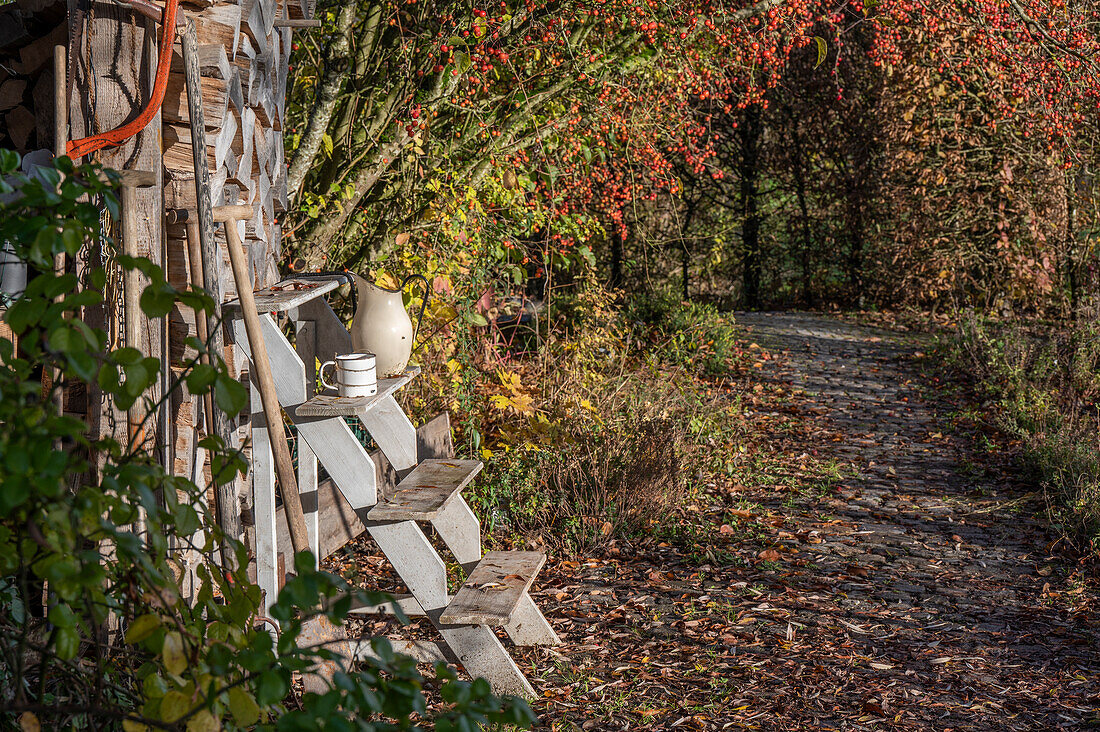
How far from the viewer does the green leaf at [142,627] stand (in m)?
1.38

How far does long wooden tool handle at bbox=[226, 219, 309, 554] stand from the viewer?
2568 millimetres

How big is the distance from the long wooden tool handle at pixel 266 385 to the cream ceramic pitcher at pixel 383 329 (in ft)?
2.06

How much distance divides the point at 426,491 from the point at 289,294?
2.64 feet

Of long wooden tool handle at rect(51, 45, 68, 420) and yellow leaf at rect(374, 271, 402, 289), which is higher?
long wooden tool handle at rect(51, 45, 68, 420)

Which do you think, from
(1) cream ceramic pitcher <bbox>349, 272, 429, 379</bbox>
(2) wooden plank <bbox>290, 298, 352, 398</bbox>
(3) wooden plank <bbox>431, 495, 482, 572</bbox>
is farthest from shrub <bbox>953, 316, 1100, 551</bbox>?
(2) wooden plank <bbox>290, 298, 352, 398</bbox>

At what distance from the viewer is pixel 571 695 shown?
128 inches

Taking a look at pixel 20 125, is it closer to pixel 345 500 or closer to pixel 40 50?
pixel 40 50

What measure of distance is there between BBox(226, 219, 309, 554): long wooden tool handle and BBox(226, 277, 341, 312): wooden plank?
8 cm

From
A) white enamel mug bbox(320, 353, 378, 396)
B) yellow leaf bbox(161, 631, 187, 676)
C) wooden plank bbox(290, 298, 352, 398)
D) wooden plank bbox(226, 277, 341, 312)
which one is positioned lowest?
yellow leaf bbox(161, 631, 187, 676)

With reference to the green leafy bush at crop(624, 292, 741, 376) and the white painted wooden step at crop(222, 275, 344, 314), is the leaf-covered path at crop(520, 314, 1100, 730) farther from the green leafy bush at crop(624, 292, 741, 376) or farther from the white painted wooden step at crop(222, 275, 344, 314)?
the green leafy bush at crop(624, 292, 741, 376)

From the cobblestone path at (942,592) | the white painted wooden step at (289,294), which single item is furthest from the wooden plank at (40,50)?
the cobblestone path at (942,592)

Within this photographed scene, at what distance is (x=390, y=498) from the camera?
120 inches

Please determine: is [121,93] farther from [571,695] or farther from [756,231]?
[756,231]

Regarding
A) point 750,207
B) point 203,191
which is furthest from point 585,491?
point 750,207
